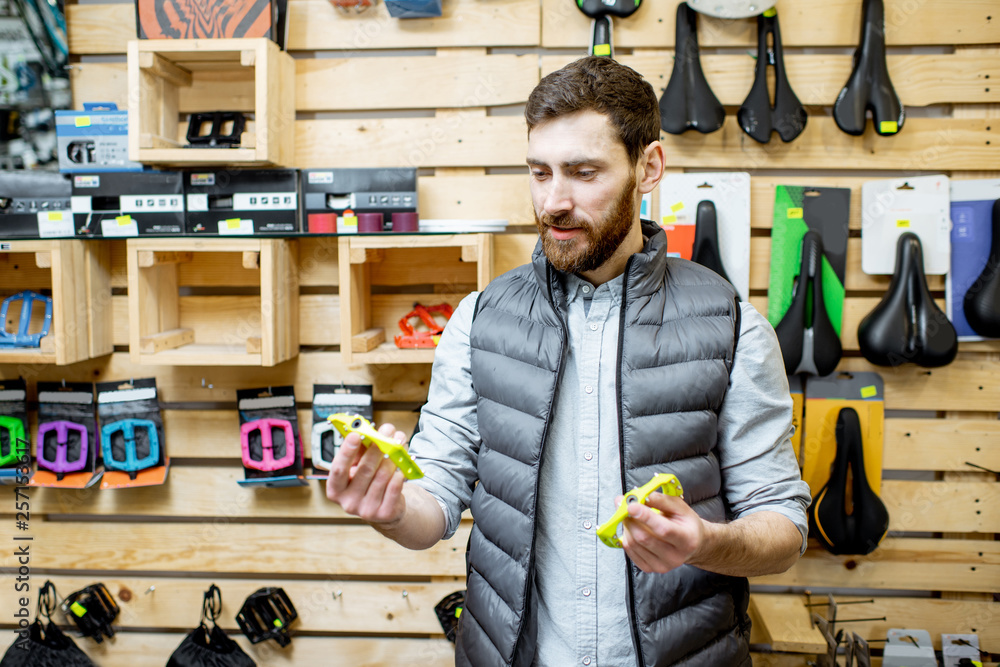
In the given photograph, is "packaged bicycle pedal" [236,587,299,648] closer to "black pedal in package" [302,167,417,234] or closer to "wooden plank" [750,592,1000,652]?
"black pedal in package" [302,167,417,234]

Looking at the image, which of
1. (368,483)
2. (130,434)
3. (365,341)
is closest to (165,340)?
(130,434)

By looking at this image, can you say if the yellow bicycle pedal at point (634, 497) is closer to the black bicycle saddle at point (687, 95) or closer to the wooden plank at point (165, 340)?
the black bicycle saddle at point (687, 95)

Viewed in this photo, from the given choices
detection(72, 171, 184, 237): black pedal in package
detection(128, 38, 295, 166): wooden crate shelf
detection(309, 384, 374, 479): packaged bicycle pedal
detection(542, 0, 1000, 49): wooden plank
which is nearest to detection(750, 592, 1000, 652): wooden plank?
detection(309, 384, 374, 479): packaged bicycle pedal

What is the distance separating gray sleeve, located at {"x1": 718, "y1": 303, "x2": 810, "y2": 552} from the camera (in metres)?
1.10

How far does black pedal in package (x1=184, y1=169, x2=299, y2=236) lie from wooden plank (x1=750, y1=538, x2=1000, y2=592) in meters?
1.93

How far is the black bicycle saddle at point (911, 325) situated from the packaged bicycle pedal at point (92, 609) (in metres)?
2.68

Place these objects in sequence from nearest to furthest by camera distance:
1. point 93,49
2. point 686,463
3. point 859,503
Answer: point 686,463
point 859,503
point 93,49

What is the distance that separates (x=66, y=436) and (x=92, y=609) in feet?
2.00

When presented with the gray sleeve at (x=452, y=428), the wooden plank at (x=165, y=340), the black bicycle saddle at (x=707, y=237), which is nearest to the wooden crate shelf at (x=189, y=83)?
the wooden plank at (x=165, y=340)

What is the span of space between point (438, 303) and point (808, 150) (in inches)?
50.5

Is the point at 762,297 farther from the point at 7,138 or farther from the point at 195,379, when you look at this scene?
the point at 7,138

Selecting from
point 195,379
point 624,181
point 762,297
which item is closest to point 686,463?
point 624,181

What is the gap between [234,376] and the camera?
2143 mm

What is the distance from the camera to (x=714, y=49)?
200 cm
